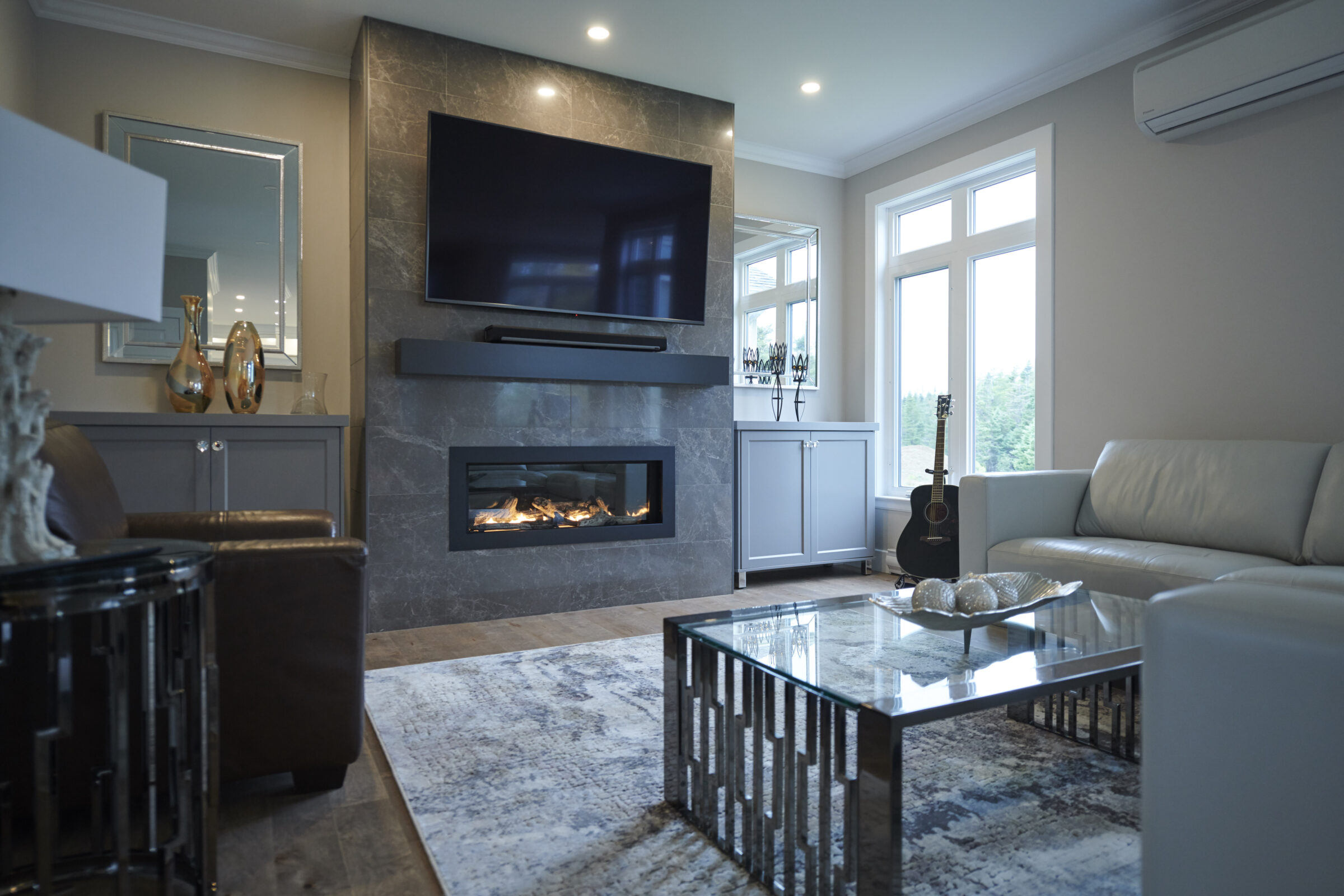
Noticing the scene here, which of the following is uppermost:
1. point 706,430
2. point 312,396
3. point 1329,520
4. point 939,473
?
point 312,396

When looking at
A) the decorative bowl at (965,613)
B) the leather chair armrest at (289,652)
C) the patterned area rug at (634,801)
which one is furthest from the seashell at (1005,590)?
the leather chair armrest at (289,652)

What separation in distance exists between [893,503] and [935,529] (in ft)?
2.86

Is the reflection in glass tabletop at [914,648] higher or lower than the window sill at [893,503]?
lower

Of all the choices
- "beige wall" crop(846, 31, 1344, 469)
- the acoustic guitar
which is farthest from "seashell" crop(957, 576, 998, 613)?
the acoustic guitar

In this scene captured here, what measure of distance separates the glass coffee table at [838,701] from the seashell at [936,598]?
0.05 metres

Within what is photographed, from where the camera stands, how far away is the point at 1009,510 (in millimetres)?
3078

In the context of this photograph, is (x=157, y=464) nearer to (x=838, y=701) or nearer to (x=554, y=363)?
(x=554, y=363)

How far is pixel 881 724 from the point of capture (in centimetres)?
118

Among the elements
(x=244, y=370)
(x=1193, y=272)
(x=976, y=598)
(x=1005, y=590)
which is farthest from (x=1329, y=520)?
(x=244, y=370)

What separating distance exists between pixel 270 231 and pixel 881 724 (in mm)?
3556

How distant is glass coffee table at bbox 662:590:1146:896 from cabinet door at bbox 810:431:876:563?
2.62 metres

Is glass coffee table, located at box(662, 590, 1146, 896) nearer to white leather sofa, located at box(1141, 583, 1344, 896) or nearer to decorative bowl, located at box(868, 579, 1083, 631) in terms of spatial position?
decorative bowl, located at box(868, 579, 1083, 631)

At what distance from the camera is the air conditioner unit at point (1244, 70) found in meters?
2.81

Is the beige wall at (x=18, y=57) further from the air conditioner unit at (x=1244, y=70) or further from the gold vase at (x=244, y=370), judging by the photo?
the air conditioner unit at (x=1244, y=70)
